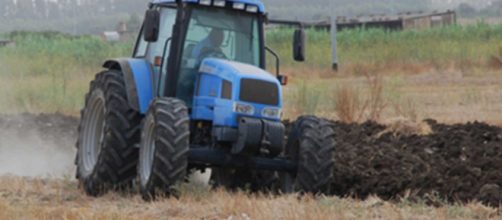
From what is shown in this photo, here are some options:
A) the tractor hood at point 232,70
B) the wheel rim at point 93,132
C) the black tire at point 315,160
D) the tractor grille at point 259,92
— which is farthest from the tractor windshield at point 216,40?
the wheel rim at point 93,132

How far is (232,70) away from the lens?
491 inches

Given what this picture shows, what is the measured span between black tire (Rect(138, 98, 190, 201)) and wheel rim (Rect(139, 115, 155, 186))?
0.16 meters

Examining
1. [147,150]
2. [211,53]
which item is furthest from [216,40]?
[147,150]

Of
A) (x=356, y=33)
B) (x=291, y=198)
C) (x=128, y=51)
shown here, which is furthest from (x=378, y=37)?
(x=291, y=198)

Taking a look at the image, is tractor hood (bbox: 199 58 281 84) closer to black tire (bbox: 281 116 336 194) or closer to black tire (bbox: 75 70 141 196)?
black tire (bbox: 281 116 336 194)

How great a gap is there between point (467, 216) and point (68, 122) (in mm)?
12874

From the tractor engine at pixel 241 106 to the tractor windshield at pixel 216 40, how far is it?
247 mm

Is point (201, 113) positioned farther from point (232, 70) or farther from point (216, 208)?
point (216, 208)

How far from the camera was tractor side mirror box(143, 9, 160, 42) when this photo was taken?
12.4m

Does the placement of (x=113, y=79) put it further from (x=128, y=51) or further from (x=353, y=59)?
(x=353, y=59)

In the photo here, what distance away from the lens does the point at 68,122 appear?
70.3 feet

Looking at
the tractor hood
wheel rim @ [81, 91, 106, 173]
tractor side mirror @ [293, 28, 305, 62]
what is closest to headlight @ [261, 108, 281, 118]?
the tractor hood

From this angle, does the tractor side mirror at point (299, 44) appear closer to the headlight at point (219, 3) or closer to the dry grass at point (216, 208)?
the headlight at point (219, 3)

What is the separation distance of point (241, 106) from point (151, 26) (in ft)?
4.24
